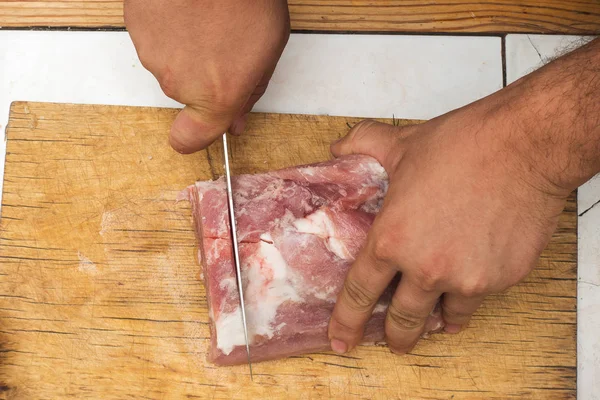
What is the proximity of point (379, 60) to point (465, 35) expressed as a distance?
0.47 m

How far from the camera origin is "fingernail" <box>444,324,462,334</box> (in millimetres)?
2881

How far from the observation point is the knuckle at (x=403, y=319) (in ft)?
8.60

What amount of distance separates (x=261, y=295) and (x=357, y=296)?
0.41 m

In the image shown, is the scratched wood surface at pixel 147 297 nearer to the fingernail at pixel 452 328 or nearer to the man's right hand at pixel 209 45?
the fingernail at pixel 452 328

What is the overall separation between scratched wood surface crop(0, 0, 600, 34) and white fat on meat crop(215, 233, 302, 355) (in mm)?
1264

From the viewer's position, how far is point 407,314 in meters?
2.62

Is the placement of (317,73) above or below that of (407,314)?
above

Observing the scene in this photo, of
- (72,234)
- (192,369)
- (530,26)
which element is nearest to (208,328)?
(192,369)

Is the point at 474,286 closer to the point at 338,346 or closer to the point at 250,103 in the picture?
the point at 338,346

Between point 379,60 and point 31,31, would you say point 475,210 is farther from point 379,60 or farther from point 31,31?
point 31,31

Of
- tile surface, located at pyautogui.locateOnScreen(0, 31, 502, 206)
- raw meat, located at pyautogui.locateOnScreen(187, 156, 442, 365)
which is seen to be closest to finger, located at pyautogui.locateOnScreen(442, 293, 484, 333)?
raw meat, located at pyautogui.locateOnScreen(187, 156, 442, 365)

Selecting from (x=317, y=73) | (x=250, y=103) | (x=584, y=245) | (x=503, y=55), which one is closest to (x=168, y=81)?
(x=250, y=103)

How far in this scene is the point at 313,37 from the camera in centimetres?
327

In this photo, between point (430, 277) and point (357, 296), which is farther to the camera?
point (357, 296)
